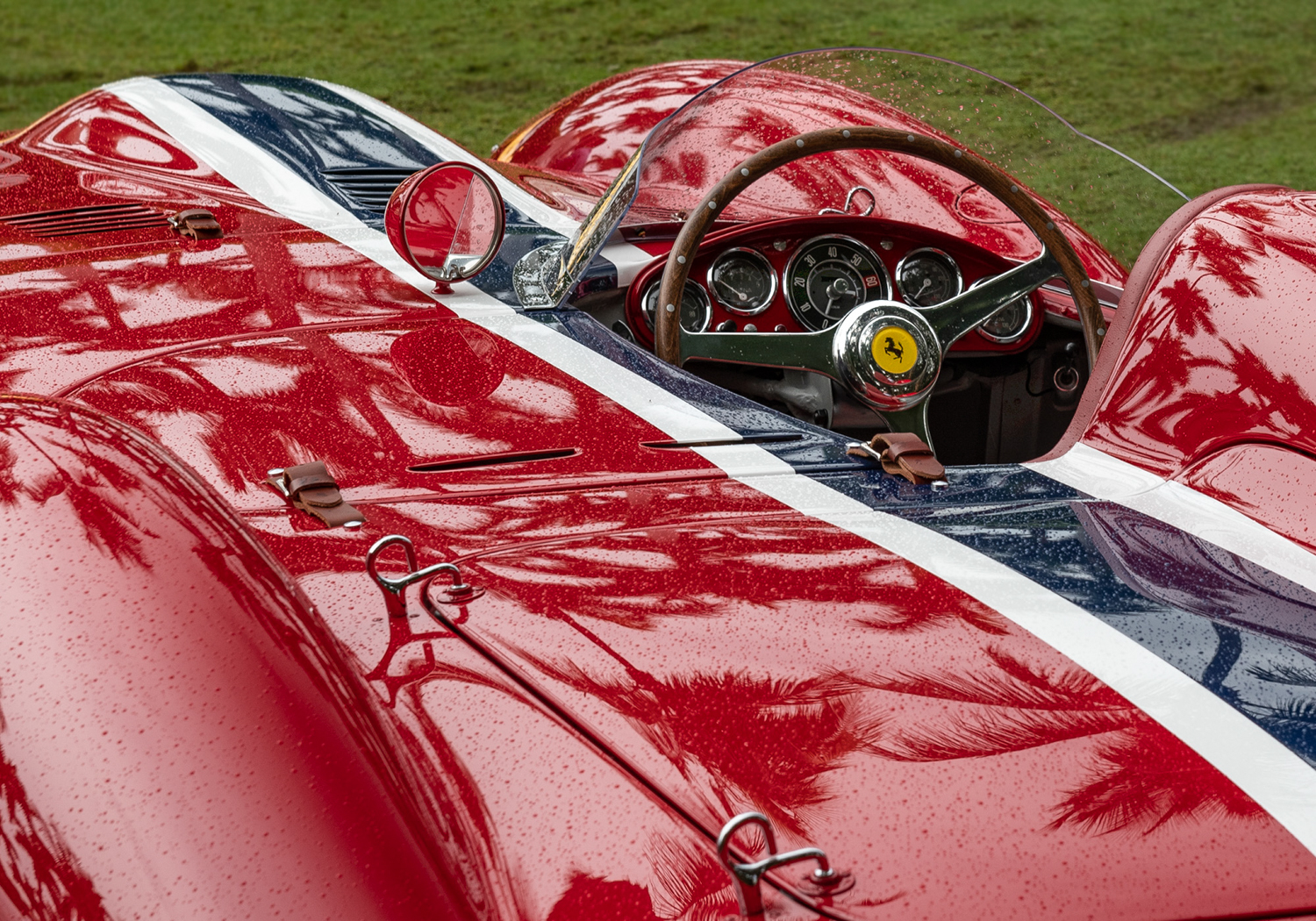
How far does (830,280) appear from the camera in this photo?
2.44 m

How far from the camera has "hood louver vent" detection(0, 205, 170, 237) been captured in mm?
2674

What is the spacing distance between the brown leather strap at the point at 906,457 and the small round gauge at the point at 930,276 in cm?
60

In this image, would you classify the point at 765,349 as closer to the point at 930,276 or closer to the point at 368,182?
the point at 930,276

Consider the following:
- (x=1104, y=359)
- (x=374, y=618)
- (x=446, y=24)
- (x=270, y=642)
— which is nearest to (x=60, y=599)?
(x=270, y=642)

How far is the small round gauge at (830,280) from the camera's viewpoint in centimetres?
241

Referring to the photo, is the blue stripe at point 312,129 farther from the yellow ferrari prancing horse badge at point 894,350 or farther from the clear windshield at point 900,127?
the yellow ferrari prancing horse badge at point 894,350

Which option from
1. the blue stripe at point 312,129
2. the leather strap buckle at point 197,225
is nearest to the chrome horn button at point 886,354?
the blue stripe at point 312,129

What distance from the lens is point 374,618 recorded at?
1440 mm

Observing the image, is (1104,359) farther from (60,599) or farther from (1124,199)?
(60,599)

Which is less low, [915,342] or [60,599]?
[60,599]

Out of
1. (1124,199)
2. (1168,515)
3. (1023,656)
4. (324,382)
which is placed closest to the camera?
(1023,656)

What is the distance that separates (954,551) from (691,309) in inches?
34.3

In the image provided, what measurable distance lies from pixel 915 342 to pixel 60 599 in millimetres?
1396

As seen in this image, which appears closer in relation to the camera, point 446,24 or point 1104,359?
point 1104,359
